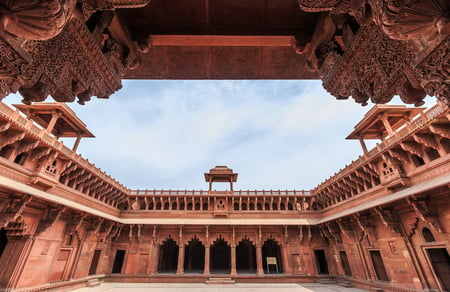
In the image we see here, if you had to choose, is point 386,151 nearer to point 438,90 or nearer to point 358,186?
point 358,186

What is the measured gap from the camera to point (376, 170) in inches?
376

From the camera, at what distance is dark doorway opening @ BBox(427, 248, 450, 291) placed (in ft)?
22.4

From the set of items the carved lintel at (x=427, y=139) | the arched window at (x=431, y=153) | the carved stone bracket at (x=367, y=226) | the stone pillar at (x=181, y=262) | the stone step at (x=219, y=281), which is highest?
the carved lintel at (x=427, y=139)

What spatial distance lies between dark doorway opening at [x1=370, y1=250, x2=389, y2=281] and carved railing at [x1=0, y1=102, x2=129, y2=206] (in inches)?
615

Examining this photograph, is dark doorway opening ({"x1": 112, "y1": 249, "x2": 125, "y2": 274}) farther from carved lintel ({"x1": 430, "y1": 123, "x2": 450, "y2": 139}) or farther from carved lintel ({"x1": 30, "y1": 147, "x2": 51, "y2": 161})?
carved lintel ({"x1": 430, "y1": 123, "x2": 450, "y2": 139})

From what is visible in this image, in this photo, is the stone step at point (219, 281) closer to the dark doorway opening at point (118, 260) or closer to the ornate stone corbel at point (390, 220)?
the dark doorway opening at point (118, 260)

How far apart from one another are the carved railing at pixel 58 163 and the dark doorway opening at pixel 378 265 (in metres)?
15.6

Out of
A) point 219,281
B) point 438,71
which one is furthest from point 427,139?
point 219,281

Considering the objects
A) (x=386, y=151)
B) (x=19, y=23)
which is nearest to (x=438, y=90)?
(x=19, y=23)

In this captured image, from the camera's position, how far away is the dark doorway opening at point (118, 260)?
45.2 feet

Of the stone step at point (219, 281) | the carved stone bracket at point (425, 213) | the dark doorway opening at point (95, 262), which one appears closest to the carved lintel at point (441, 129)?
the carved stone bracket at point (425, 213)

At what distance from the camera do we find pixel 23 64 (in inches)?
60.1

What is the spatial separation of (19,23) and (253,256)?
2009cm

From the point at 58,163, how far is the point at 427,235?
15.8 meters
